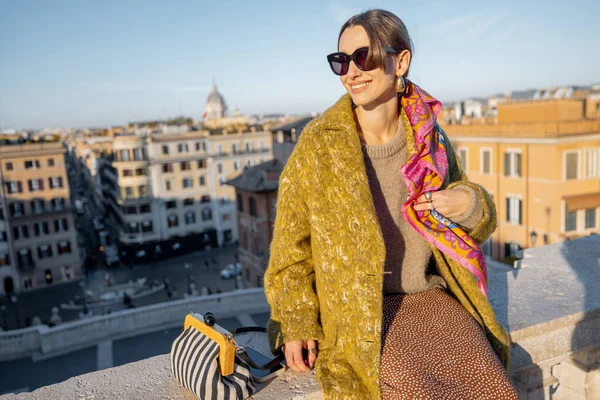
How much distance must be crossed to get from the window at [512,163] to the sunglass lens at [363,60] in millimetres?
23874

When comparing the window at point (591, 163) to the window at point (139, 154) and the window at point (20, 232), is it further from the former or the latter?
the window at point (20, 232)

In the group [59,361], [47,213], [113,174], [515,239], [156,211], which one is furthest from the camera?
[113,174]

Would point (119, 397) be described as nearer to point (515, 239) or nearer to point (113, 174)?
point (515, 239)

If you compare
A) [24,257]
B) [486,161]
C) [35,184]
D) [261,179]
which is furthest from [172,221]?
[486,161]

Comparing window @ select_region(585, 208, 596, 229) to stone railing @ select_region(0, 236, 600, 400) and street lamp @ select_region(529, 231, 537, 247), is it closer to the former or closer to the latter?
street lamp @ select_region(529, 231, 537, 247)

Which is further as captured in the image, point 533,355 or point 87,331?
point 87,331

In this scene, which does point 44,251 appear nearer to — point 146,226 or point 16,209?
point 16,209

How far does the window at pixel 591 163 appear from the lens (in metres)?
22.6

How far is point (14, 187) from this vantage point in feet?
128

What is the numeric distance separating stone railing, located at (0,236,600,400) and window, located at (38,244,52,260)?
42.4m

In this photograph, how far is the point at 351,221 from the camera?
88.2 inches

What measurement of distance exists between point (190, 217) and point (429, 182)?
159 ft

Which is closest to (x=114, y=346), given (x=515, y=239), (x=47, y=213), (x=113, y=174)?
(x=515, y=239)

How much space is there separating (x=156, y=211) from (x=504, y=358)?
47.3m
